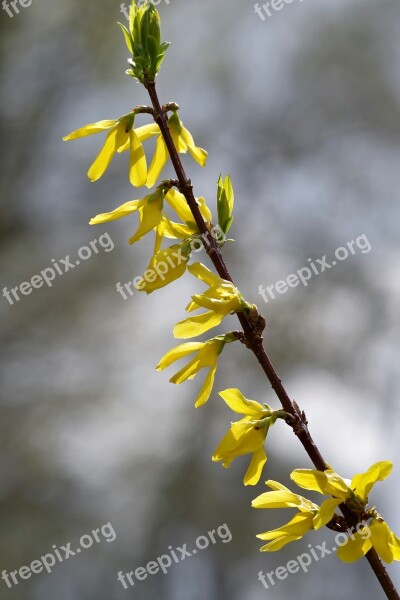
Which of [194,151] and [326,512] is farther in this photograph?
[194,151]

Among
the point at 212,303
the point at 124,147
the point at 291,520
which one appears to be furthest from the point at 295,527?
the point at 124,147

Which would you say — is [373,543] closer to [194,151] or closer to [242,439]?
[242,439]

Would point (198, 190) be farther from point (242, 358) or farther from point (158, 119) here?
point (158, 119)

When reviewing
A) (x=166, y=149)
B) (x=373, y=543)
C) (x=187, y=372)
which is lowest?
(x=373, y=543)

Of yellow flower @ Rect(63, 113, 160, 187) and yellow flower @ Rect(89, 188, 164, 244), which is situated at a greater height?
yellow flower @ Rect(63, 113, 160, 187)

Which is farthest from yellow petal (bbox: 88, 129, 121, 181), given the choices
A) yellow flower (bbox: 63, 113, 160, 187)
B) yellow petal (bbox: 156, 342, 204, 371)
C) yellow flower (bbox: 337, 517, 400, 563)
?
yellow flower (bbox: 337, 517, 400, 563)

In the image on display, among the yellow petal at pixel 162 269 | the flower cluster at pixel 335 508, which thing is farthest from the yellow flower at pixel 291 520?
the yellow petal at pixel 162 269

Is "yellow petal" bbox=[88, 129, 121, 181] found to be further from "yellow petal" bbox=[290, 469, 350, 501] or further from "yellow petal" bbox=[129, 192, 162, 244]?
"yellow petal" bbox=[290, 469, 350, 501]
